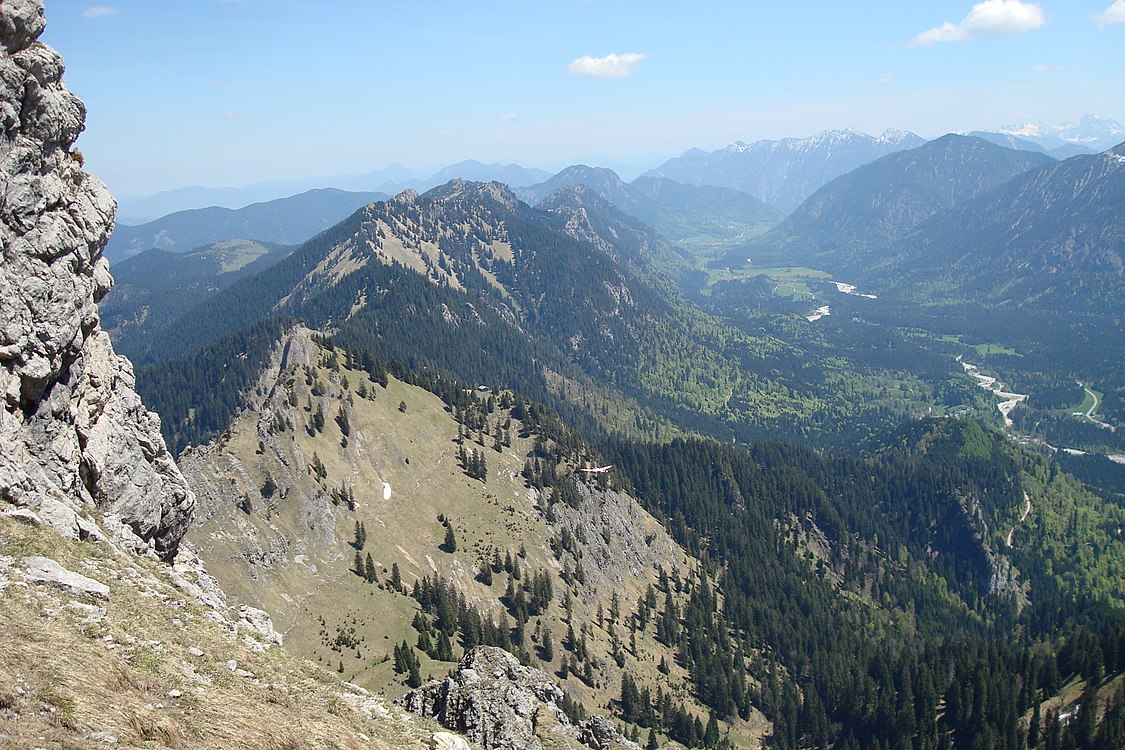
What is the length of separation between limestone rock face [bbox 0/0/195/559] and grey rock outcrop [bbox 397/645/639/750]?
83.7ft

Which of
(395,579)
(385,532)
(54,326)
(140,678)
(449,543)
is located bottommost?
(449,543)

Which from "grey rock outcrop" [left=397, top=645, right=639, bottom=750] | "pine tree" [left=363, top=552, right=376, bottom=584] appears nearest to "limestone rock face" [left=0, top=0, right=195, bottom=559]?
"grey rock outcrop" [left=397, top=645, right=639, bottom=750]

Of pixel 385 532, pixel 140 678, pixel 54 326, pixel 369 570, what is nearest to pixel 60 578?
pixel 140 678

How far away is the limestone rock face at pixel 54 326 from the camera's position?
36375 mm

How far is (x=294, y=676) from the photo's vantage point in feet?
110

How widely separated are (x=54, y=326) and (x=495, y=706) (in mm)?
40985

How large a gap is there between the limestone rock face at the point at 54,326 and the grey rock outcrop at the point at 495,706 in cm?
2552

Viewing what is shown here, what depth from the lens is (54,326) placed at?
→ 39.4 meters

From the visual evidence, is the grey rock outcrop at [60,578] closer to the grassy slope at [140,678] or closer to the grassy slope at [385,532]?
the grassy slope at [140,678]

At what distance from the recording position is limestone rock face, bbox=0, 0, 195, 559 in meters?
36.4

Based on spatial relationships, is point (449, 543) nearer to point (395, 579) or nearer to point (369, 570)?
point (395, 579)

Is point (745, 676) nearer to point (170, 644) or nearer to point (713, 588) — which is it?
point (713, 588)

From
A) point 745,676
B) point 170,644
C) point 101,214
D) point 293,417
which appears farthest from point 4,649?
point 745,676

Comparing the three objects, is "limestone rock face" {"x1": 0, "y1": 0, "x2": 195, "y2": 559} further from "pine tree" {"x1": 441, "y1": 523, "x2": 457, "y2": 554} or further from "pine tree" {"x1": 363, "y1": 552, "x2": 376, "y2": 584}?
"pine tree" {"x1": 441, "y1": 523, "x2": 457, "y2": 554}
